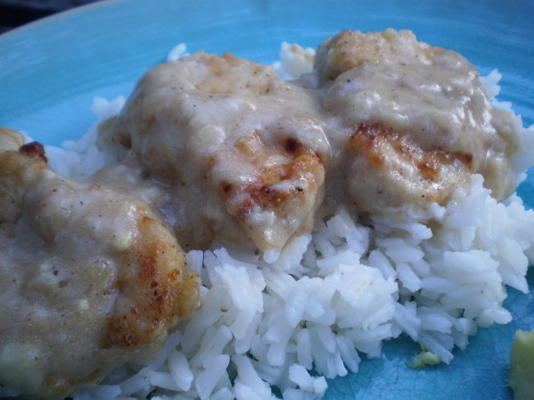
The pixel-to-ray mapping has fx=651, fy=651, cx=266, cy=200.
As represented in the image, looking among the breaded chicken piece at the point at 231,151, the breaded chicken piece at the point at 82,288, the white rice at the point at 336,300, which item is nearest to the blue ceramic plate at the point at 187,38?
the white rice at the point at 336,300

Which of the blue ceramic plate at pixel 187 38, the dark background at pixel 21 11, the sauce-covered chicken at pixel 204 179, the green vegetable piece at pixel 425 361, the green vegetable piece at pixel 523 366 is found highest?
the sauce-covered chicken at pixel 204 179

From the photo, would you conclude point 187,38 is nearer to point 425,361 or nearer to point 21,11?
point 21,11

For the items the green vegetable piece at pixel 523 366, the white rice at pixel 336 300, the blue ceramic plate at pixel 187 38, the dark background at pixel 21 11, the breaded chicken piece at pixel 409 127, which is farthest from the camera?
the dark background at pixel 21 11

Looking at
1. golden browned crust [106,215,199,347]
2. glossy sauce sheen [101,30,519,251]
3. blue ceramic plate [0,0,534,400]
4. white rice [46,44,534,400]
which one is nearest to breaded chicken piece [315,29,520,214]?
glossy sauce sheen [101,30,519,251]

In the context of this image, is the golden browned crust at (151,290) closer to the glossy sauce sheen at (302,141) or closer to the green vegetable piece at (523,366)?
the glossy sauce sheen at (302,141)

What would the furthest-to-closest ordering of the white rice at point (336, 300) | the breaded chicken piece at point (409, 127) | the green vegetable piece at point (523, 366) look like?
the breaded chicken piece at point (409, 127)
the white rice at point (336, 300)
the green vegetable piece at point (523, 366)

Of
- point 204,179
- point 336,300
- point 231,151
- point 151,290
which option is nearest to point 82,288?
point 151,290
